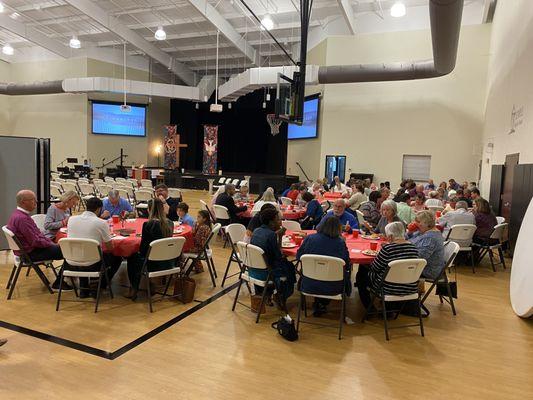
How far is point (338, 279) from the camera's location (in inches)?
159

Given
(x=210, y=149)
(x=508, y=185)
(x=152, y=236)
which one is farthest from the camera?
(x=210, y=149)

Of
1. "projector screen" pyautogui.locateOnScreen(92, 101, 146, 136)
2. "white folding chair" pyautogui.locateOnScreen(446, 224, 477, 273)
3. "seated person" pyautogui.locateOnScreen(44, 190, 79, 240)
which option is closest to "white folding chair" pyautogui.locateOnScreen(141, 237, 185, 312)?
"seated person" pyautogui.locateOnScreen(44, 190, 79, 240)

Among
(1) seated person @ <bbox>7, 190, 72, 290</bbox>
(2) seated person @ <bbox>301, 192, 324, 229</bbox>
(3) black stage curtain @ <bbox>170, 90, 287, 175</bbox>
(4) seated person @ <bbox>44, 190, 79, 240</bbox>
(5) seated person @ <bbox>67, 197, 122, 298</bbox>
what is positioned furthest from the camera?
(3) black stage curtain @ <bbox>170, 90, 287, 175</bbox>

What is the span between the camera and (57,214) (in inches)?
218

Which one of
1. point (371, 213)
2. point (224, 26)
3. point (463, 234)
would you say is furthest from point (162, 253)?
point (224, 26)

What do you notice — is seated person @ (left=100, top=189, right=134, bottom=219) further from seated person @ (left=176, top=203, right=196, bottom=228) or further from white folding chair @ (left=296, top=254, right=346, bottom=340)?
white folding chair @ (left=296, top=254, right=346, bottom=340)

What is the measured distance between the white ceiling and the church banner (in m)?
3.91

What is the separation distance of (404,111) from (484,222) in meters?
9.22

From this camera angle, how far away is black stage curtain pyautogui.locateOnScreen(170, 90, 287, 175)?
24.4 m

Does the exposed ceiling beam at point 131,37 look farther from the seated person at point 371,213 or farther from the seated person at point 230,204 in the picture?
the seated person at point 371,213

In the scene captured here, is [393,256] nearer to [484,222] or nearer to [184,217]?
[184,217]

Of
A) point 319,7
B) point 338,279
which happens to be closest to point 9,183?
point 338,279

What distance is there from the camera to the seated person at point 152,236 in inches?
183

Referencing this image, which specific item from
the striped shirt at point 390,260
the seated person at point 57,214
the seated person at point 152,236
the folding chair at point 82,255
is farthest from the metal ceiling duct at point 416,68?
the folding chair at point 82,255
